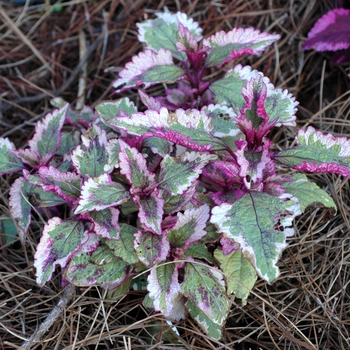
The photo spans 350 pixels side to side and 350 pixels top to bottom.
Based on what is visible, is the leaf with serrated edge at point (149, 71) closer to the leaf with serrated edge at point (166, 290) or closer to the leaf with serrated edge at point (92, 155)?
the leaf with serrated edge at point (92, 155)

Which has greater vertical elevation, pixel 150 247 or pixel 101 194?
pixel 101 194

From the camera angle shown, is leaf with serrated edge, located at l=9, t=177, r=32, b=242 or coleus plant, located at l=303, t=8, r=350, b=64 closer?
leaf with serrated edge, located at l=9, t=177, r=32, b=242

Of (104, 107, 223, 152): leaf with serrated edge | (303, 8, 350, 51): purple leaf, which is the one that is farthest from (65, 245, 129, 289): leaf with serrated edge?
(303, 8, 350, 51): purple leaf

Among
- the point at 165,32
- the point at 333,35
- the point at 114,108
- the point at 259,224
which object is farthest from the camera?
the point at 333,35

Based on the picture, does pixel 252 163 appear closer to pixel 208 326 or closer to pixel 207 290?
pixel 207 290

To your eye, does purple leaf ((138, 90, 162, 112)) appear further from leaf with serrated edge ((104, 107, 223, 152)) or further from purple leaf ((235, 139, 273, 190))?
purple leaf ((235, 139, 273, 190))

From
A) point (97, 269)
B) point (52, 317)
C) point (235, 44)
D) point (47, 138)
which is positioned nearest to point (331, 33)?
point (235, 44)

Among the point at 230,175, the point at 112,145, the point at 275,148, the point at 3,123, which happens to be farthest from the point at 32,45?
the point at 230,175
